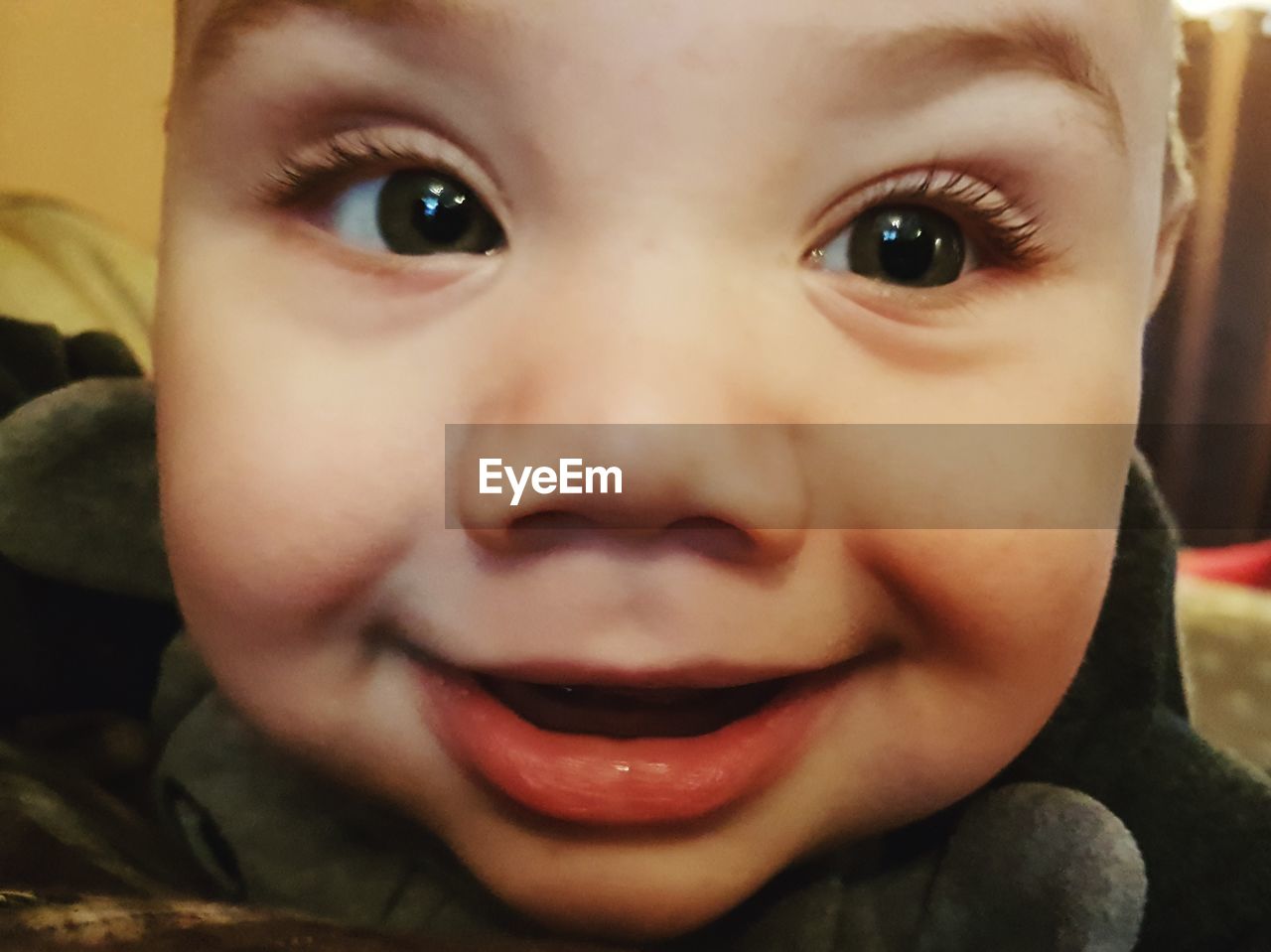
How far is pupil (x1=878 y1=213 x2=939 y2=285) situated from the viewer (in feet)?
1.46

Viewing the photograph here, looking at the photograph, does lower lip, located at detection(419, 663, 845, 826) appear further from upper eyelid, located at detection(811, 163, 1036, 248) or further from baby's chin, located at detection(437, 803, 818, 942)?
upper eyelid, located at detection(811, 163, 1036, 248)

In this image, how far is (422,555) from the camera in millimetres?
402

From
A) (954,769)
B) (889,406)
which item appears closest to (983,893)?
(954,769)

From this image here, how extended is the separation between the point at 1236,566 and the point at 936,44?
1.06 m

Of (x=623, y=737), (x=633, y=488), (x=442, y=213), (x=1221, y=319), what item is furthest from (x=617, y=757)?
(x=1221, y=319)

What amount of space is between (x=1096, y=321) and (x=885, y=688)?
170 mm

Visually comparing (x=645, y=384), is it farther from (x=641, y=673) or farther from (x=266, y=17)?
(x=266, y=17)

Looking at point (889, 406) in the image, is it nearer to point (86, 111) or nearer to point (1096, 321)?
point (1096, 321)

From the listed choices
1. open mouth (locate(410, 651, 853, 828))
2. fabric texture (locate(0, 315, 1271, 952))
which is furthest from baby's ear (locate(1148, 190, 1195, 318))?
open mouth (locate(410, 651, 853, 828))

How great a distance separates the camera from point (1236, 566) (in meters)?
1.25

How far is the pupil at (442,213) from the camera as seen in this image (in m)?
0.43

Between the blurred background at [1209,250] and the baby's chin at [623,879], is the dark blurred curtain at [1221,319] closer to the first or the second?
the blurred background at [1209,250]

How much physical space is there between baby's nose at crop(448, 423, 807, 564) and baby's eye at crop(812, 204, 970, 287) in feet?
0.30

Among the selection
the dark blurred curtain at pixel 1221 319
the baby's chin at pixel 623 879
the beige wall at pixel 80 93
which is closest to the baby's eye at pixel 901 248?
the baby's chin at pixel 623 879
